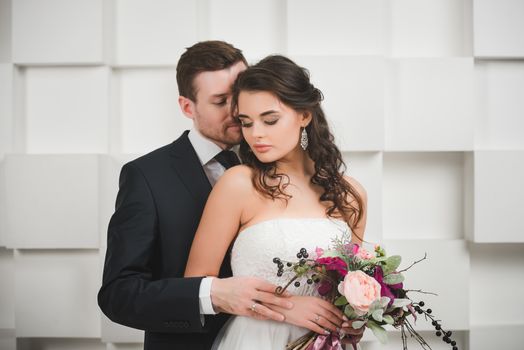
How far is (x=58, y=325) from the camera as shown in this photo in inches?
115

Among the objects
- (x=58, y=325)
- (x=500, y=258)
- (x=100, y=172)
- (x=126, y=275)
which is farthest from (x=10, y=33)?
(x=500, y=258)

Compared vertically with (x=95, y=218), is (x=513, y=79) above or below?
above

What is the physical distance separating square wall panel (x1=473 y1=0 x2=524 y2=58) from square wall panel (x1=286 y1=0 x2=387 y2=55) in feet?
1.77

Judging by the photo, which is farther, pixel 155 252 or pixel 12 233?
pixel 12 233

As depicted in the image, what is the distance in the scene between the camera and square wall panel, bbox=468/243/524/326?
307cm

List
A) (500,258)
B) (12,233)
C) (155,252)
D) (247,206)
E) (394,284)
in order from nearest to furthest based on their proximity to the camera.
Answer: (394,284)
(247,206)
(155,252)
(12,233)
(500,258)

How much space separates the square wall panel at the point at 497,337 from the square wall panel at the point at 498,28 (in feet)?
5.17

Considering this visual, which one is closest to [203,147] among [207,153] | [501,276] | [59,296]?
[207,153]

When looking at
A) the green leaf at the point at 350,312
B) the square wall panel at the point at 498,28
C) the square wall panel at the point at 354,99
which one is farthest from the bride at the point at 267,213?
the square wall panel at the point at 498,28

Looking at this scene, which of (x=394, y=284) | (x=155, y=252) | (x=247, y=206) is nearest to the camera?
(x=394, y=284)

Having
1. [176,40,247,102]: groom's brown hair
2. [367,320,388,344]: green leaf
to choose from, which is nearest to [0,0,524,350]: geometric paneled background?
[176,40,247,102]: groom's brown hair

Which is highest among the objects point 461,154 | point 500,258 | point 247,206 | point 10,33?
point 10,33

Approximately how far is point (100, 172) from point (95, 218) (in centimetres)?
26

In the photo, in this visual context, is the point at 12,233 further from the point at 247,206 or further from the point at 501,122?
the point at 501,122
